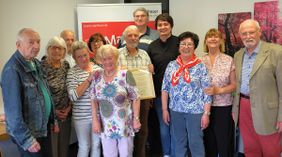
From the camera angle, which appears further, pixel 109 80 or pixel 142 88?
pixel 142 88

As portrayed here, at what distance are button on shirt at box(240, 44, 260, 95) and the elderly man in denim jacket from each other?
1708 mm

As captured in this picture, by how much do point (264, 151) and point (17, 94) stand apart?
2.14 metres

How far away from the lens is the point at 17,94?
1953 mm

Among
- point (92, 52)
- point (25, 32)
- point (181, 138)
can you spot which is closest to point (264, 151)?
point (181, 138)

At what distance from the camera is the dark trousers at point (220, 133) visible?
2873mm

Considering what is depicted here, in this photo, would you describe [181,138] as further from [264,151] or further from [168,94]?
[264,151]

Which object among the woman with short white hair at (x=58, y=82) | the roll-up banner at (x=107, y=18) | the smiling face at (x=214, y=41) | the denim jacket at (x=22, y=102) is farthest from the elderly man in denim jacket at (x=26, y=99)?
the roll-up banner at (x=107, y=18)

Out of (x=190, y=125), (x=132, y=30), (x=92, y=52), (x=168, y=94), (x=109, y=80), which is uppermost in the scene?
(x=132, y=30)

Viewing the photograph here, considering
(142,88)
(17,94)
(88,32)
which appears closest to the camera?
(17,94)

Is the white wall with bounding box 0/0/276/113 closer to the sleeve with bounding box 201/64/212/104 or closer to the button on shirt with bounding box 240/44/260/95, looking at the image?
the button on shirt with bounding box 240/44/260/95

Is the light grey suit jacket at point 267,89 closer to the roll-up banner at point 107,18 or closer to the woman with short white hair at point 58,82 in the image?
the woman with short white hair at point 58,82

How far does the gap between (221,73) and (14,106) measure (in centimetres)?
188

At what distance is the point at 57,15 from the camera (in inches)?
165

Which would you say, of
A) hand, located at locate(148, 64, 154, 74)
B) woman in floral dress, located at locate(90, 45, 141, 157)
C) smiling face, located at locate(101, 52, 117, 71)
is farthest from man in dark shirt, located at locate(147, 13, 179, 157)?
smiling face, located at locate(101, 52, 117, 71)
